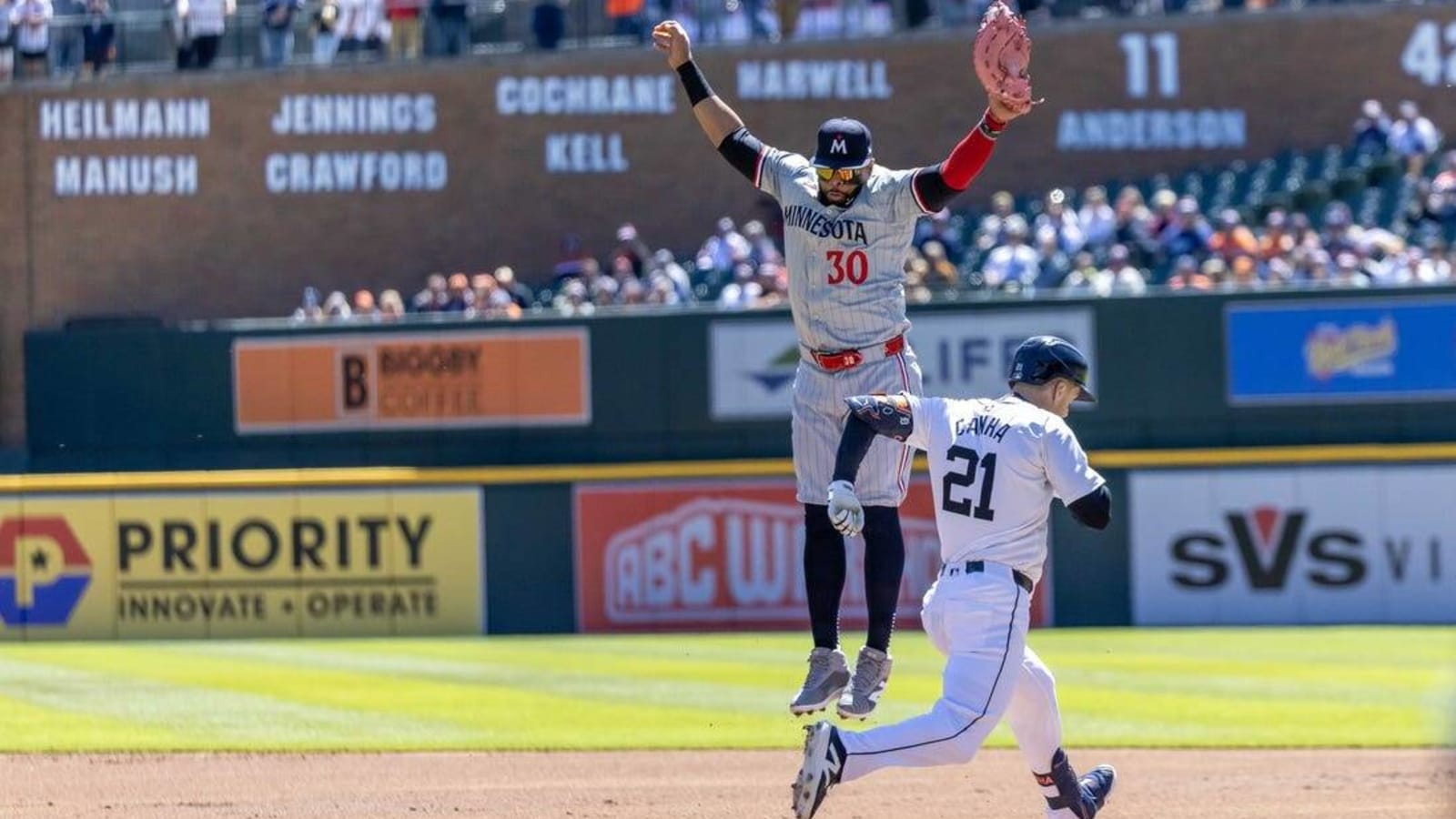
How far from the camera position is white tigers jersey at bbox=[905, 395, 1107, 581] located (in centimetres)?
773

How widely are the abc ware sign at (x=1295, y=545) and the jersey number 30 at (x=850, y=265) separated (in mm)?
10827

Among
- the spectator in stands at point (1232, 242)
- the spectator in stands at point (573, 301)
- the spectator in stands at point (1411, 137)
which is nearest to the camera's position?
the spectator in stands at point (573, 301)

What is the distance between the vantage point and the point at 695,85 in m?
8.56

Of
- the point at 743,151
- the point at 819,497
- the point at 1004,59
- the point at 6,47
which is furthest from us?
the point at 6,47

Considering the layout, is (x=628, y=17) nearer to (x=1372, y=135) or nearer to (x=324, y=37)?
(x=324, y=37)

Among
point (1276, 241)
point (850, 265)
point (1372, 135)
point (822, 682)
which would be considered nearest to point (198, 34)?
point (1276, 241)

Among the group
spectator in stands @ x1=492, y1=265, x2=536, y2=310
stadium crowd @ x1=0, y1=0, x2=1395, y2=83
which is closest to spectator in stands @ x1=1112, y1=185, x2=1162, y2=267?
stadium crowd @ x1=0, y1=0, x2=1395, y2=83

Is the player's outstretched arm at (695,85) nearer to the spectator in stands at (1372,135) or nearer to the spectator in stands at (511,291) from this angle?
the spectator in stands at (511,291)

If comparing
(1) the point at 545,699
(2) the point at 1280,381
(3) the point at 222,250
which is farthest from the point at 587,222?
(1) the point at 545,699

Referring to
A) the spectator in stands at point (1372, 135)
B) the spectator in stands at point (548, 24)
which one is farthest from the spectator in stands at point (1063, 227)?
the spectator in stands at point (548, 24)

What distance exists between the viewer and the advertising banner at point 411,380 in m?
19.1

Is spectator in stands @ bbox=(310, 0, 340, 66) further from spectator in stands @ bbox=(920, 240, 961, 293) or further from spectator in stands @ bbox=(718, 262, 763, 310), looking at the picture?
spectator in stands @ bbox=(920, 240, 961, 293)

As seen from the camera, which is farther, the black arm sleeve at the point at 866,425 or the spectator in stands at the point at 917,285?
the spectator in stands at the point at 917,285

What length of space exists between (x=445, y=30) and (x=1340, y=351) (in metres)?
12.0
